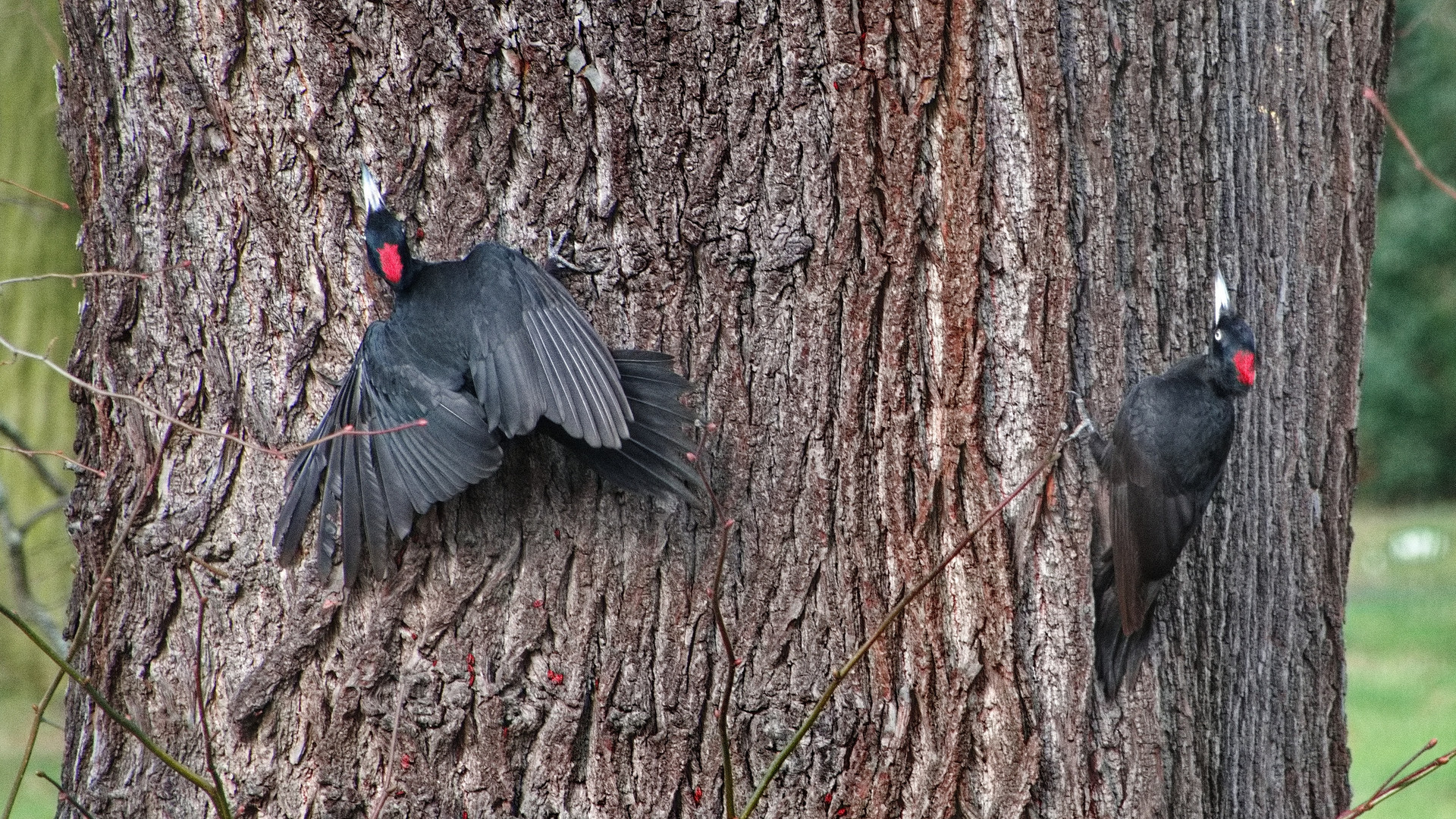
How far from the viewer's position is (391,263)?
216 centimetres

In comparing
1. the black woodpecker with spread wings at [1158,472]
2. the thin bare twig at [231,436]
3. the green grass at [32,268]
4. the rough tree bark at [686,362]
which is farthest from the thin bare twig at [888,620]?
the green grass at [32,268]

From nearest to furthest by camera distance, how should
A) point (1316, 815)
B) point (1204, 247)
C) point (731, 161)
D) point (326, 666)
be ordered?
point (731, 161) < point (326, 666) < point (1204, 247) < point (1316, 815)

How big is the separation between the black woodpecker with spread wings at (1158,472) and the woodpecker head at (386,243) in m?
1.37

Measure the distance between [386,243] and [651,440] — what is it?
23.7 inches

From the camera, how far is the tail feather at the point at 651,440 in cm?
216

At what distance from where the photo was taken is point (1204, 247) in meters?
2.44

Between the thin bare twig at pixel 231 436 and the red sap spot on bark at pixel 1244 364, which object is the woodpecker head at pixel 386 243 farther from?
the red sap spot on bark at pixel 1244 364

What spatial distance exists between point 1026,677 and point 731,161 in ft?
3.58

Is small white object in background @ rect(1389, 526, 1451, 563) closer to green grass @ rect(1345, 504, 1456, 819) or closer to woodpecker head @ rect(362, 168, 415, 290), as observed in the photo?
green grass @ rect(1345, 504, 1456, 819)

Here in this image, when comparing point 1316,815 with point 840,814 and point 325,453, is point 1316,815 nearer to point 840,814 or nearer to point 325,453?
point 840,814

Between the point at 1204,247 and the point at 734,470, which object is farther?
the point at 1204,247

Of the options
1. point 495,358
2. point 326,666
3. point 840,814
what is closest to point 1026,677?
point 840,814

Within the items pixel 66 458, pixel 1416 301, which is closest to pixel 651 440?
pixel 66 458

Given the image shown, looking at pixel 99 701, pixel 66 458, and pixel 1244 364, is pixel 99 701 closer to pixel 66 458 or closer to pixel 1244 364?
pixel 66 458
